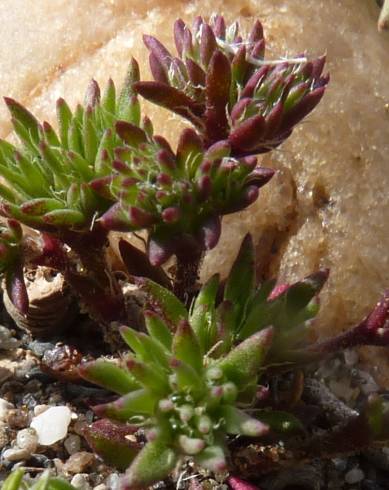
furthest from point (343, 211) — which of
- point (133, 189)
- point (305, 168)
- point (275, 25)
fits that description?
point (133, 189)

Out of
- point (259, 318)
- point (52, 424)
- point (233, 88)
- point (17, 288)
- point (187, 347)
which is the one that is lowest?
point (52, 424)

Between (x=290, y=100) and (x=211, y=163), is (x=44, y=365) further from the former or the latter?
(x=290, y=100)

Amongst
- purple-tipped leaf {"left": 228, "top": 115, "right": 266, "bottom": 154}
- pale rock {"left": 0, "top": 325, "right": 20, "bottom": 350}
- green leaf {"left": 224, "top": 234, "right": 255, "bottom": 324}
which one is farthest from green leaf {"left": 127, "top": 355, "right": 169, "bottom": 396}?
pale rock {"left": 0, "top": 325, "right": 20, "bottom": 350}

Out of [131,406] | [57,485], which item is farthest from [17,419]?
[131,406]

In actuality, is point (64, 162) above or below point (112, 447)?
above

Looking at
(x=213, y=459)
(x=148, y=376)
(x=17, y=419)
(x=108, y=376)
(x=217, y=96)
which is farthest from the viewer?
(x=17, y=419)

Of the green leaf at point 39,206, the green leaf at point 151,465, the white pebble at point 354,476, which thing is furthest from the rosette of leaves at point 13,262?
the white pebble at point 354,476

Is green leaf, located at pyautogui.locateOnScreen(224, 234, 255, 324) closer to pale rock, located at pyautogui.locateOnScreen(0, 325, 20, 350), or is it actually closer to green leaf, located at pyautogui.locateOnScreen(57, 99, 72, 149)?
green leaf, located at pyautogui.locateOnScreen(57, 99, 72, 149)

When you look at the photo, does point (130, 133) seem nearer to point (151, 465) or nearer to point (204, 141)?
point (204, 141)
